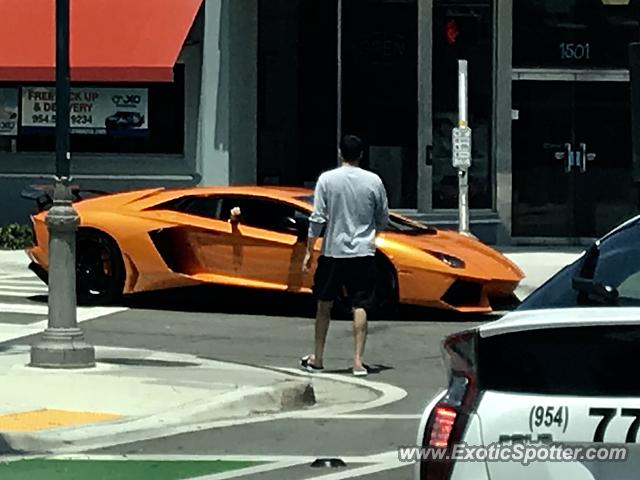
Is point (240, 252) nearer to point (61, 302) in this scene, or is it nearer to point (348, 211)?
point (348, 211)

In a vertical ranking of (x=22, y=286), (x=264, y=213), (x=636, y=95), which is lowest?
(x=22, y=286)

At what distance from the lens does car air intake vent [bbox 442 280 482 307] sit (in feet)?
49.5

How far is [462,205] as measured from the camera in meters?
20.3

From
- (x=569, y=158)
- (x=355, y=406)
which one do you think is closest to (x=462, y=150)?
(x=569, y=158)

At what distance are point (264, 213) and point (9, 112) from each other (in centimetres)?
933

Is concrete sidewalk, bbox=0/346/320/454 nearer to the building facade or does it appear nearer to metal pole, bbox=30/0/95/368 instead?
metal pole, bbox=30/0/95/368

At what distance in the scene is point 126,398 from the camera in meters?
10.2

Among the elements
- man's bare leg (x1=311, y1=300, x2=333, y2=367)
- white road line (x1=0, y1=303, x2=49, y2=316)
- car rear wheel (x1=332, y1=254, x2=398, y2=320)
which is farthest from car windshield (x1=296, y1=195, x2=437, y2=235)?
man's bare leg (x1=311, y1=300, x2=333, y2=367)

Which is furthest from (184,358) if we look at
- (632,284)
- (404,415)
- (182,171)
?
(182,171)

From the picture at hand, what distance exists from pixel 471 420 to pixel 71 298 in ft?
24.8

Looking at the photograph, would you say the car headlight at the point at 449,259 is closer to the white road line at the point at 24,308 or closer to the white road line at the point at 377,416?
the white road line at the point at 24,308

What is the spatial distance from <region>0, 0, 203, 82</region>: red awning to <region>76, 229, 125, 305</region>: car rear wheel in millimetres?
6493

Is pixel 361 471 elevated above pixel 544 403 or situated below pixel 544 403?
below

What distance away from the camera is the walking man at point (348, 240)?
466 inches
